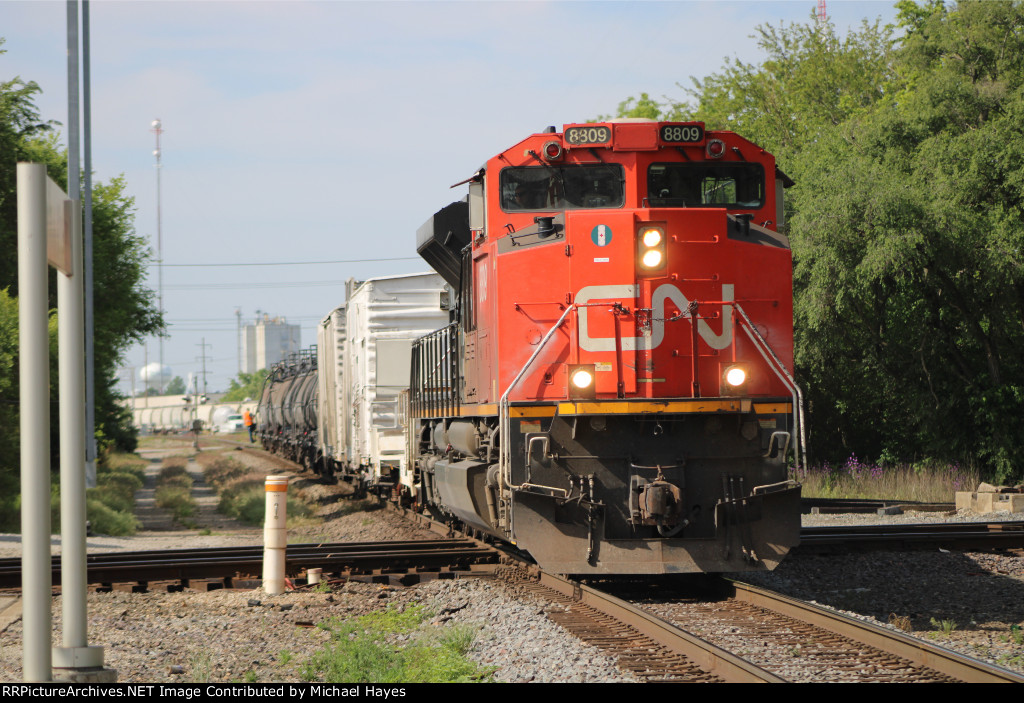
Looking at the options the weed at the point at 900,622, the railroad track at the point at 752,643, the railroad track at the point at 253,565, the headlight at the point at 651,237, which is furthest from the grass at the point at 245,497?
the weed at the point at 900,622

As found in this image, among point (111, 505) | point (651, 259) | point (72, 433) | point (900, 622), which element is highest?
point (651, 259)

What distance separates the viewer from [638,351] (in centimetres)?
845

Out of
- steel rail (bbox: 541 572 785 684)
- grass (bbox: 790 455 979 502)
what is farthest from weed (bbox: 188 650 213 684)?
grass (bbox: 790 455 979 502)

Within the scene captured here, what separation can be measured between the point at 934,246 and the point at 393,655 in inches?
646

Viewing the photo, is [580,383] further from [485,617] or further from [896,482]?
[896,482]

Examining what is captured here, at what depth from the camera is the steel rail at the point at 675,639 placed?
5.70 m

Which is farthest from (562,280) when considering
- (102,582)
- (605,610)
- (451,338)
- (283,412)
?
(283,412)

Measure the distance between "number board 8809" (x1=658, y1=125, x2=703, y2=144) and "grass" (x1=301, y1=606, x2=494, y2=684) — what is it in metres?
4.41

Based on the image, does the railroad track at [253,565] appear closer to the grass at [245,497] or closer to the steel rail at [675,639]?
the steel rail at [675,639]

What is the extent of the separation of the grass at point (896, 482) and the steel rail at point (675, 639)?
38.5 feet

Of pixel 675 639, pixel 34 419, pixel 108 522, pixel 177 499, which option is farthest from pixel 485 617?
pixel 177 499

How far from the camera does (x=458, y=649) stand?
276 inches

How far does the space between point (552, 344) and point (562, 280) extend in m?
0.53
